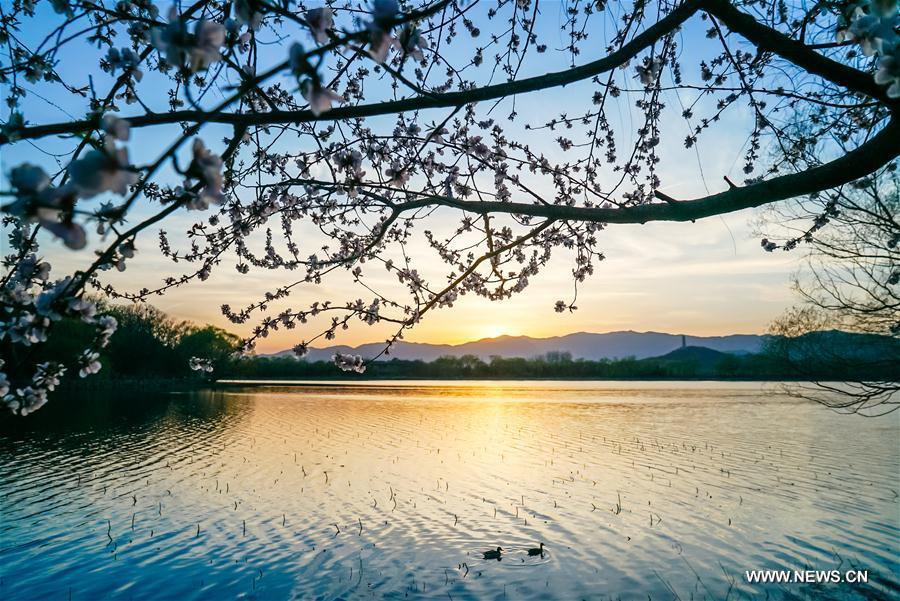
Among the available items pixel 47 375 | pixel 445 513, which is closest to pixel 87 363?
pixel 47 375

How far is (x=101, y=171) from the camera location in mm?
1496

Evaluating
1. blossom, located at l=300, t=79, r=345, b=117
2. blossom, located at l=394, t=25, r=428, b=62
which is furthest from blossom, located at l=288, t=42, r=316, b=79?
blossom, located at l=394, t=25, r=428, b=62

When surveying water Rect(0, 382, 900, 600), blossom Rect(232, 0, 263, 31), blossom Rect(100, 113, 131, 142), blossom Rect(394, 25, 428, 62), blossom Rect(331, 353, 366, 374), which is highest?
blossom Rect(394, 25, 428, 62)

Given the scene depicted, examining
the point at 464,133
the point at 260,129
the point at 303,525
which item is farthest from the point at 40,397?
the point at 303,525

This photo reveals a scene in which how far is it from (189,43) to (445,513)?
1315cm

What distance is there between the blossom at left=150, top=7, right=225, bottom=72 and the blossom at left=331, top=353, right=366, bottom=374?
14.4ft

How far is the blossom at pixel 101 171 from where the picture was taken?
1.45 meters

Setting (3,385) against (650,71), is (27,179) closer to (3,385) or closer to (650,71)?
(3,385)

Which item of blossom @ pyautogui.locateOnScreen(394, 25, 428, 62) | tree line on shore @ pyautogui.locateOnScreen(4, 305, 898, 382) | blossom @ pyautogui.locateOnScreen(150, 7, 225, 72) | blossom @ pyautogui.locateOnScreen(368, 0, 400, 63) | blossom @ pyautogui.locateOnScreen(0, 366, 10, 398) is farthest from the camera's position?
tree line on shore @ pyautogui.locateOnScreen(4, 305, 898, 382)

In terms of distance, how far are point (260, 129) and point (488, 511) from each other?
11.0m

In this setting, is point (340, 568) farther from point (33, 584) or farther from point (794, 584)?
point (794, 584)

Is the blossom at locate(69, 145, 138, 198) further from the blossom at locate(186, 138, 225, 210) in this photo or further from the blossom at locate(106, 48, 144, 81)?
the blossom at locate(106, 48, 144, 81)

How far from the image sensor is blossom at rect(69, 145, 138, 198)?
4.76 ft

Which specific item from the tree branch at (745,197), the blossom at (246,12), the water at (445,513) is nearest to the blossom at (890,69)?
the tree branch at (745,197)
